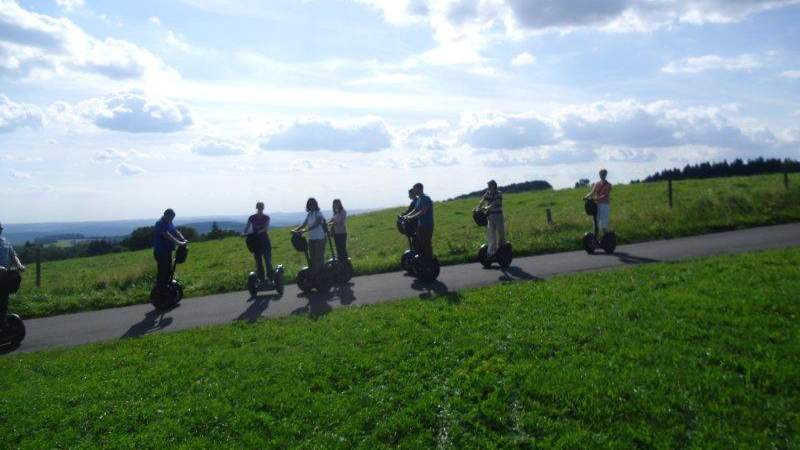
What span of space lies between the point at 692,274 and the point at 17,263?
12185 mm

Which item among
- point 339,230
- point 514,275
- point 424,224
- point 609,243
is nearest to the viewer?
point 424,224

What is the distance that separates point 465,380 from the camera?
6.61 m

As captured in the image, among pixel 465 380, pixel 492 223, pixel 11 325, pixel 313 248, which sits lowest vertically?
pixel 465 380

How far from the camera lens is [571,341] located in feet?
24.0

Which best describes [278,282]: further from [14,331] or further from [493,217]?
[493,217]

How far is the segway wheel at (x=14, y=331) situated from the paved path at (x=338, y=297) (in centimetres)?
15

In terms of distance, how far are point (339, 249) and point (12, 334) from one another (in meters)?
7.14

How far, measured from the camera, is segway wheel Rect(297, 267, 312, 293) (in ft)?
44.2

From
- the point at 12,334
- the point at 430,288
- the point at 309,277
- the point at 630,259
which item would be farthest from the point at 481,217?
the point at 12,334

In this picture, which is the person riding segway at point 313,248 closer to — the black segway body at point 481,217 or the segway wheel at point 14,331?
the black segway body at point 481,217

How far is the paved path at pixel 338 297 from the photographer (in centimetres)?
1141

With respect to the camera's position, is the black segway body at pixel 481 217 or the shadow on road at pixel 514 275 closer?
the shadow on road at pixel 514 275

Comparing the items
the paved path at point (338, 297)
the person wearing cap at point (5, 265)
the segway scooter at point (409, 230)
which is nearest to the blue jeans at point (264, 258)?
the paved path at point (338, 297)

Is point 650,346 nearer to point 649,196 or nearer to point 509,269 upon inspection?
point 509,269
